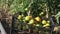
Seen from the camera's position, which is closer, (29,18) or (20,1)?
(29,18)

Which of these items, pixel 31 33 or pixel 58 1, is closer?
pixel 31 33

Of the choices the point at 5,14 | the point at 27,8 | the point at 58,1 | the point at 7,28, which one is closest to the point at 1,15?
the point at 5,14

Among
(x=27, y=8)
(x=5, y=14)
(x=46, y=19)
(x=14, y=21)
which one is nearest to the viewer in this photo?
(x=14, y=21)

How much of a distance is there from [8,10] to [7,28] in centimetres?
143

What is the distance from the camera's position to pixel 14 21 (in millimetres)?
3709

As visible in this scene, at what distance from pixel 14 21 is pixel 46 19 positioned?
879 mm

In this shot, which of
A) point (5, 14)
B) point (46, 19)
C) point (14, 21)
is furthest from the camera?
point (5, 14)

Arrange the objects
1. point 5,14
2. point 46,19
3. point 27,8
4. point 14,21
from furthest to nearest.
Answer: point 5,14 → point 27,8 → point 46,19 → point 14,21

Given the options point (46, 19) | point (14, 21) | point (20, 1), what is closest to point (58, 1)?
point (46, 19)

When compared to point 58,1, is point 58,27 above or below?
below

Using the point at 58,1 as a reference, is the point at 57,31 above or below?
below

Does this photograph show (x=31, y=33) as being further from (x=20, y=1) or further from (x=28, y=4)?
(x=20, y=1)

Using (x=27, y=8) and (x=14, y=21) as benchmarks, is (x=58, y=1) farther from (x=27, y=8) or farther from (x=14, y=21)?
(x=14, y=21)

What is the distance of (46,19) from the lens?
4.38 m
